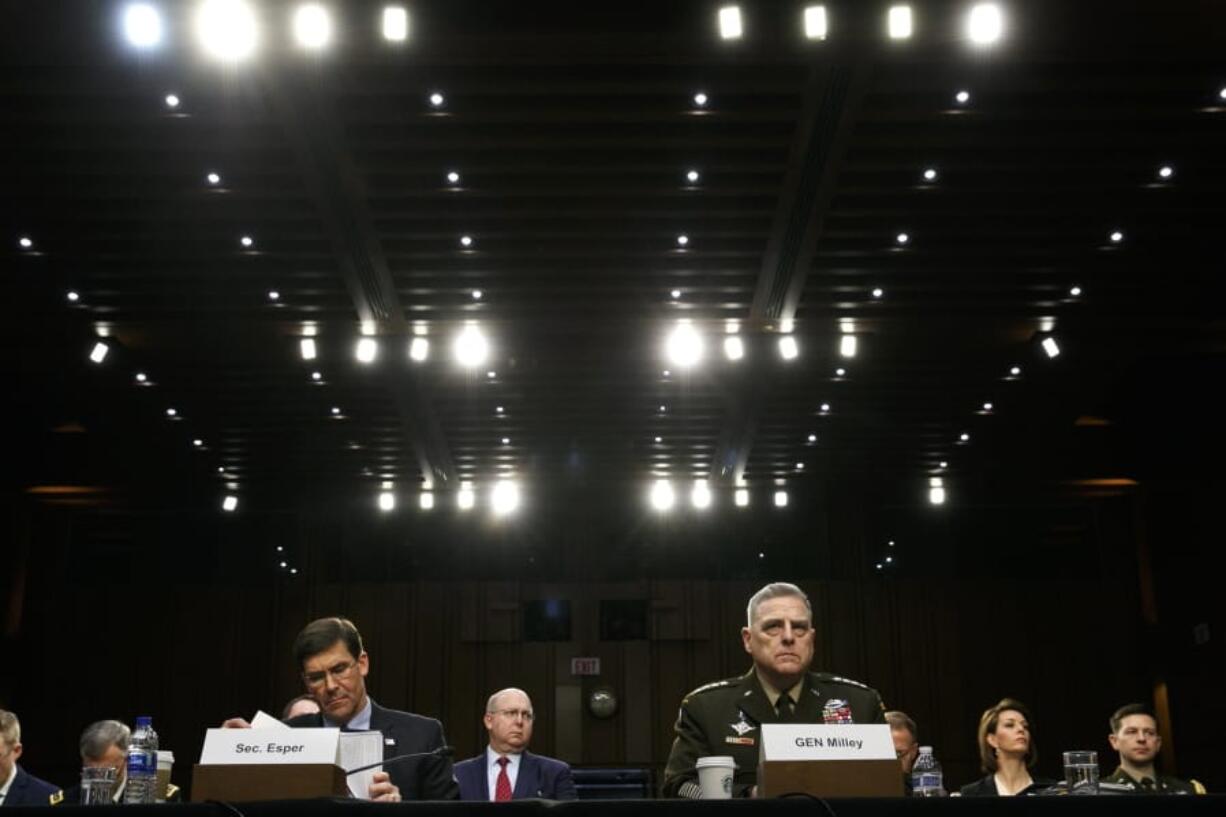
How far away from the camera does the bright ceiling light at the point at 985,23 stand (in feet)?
26.5

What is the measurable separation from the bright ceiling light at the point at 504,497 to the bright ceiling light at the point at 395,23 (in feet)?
31.5

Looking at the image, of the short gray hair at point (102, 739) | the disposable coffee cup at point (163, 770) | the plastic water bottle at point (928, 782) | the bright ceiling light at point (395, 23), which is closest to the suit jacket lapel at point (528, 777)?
the short gray hair at point (102, 739)

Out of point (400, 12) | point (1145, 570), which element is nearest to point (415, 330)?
point (400, 12)

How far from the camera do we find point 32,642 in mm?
16578

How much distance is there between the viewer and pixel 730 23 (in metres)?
8.17

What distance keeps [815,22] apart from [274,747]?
651cm

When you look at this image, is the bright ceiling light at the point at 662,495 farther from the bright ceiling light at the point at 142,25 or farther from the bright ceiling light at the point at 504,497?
the bright ceiling light at the point at 142,25

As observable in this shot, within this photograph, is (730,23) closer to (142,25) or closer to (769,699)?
(142,25)

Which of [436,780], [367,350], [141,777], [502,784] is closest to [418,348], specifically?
[367,350]

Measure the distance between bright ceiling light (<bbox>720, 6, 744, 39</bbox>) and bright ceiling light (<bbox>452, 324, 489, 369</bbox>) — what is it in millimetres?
4859

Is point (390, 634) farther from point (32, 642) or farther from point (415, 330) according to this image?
point (415, 330)

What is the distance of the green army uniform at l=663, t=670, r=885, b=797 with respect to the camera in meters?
3.66

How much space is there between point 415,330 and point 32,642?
7.77 metres

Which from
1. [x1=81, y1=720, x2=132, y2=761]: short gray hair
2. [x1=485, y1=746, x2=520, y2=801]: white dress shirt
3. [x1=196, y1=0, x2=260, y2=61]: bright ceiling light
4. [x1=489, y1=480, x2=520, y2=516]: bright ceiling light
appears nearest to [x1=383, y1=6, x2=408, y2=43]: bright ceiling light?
[x1=196, y1=0, x2=260, y2=61]: bright ceiling light
